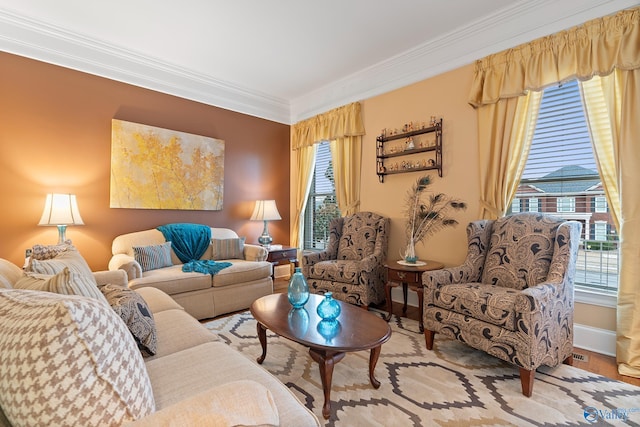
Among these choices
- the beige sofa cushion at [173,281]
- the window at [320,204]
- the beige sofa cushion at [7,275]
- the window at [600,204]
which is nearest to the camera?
the beige sofa cushion at [7,275]

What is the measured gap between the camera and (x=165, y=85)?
390 centimetres

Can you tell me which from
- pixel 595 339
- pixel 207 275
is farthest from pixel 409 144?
pixel 207 275

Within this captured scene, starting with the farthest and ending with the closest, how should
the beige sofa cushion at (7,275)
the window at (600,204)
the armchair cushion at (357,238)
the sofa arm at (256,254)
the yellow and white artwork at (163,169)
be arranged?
1. the sofa arm at (256,254)
2. the armchair cushion at (357,238)
3. the yellow and white artwork at (163,169)
4. the window at (600,204)
5. the beige sofa cushion at (7,275)

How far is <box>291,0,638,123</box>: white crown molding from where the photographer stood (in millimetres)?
2572

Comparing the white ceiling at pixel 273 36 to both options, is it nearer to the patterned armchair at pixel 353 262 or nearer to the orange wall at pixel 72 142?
the orange wall at pixel 72 142

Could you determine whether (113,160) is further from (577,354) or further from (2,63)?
(577,354)

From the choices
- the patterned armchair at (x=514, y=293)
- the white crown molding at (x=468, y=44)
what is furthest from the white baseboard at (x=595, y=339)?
the white crown molding at (x=468, y=44)

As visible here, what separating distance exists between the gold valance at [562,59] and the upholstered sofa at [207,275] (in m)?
3.03

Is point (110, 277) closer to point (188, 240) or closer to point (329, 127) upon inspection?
point (188, 240)

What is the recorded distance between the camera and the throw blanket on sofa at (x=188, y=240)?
146 inches

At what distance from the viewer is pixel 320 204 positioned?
5027 mm

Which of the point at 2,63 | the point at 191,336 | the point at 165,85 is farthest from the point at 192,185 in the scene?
the point at 191,336

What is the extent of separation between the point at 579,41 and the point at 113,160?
4.67 metres

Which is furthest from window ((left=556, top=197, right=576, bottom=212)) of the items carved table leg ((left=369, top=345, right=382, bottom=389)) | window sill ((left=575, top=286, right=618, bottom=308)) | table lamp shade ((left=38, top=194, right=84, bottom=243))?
table lamp shade ((left=38, top=194, right=84, bottom=243))
